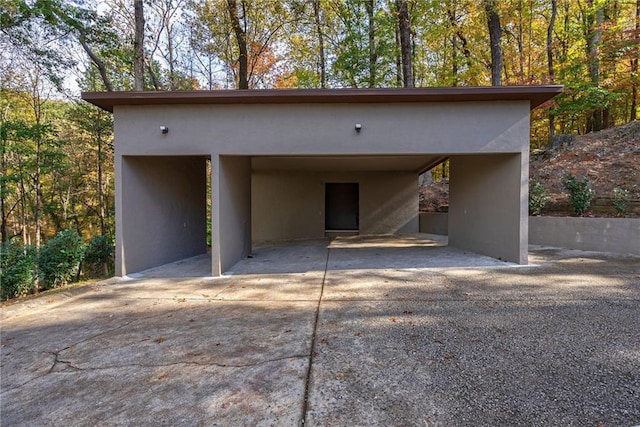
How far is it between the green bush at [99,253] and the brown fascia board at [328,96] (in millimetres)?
2679

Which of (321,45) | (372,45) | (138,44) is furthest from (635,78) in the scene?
(138,44)

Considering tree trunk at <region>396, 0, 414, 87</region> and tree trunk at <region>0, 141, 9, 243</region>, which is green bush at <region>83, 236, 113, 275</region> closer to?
tree trunk at <region>0, 141, 9, 243</region>

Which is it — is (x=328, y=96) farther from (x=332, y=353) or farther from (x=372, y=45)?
(x=372, y=45)

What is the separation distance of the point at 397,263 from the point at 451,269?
3.43 feet

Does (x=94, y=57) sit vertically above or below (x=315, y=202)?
above

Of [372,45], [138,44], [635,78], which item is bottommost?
[635,78]

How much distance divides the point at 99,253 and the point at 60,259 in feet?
3.44

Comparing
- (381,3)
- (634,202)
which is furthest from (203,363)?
(381,3)

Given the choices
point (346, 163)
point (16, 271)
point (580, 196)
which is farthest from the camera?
point (346, 163)

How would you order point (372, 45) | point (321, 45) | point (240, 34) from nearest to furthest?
point (240, 34) → point (372, 45) → point (321, 45)

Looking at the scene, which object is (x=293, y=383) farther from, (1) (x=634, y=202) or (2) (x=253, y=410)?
(1) (x=634, y=202)

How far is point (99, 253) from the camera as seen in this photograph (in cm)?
647

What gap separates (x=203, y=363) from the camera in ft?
8.39

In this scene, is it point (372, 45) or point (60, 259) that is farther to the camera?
point (372, 45)
